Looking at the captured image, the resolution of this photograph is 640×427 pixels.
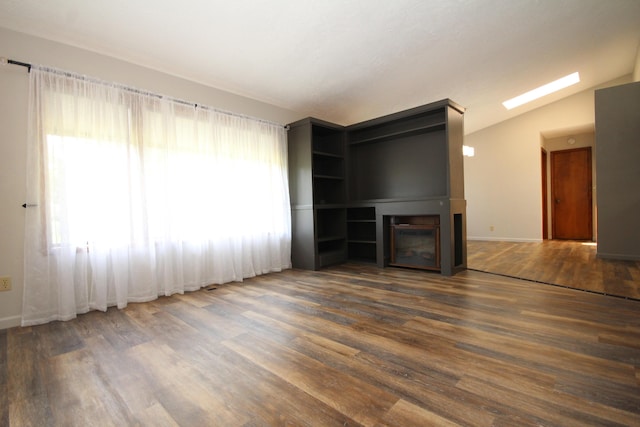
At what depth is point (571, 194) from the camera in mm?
7207

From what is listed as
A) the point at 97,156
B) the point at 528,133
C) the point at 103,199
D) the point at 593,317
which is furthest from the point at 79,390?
the point at 528,133

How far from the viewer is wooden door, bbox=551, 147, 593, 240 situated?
6.98 meters

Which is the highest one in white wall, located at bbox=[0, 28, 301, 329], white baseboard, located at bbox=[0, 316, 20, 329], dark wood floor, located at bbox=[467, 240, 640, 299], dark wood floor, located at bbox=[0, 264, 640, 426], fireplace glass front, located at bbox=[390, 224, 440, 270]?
white wall, located at bbox=[0, 28, 301, 329]

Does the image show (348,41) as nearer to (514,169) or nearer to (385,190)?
(385,190)

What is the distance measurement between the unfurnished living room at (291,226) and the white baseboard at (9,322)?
18 mm

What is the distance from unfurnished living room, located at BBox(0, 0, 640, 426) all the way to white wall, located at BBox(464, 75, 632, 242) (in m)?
0.98

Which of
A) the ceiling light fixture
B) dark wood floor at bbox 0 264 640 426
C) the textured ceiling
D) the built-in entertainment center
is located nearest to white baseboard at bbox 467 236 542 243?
the ceiling light fixture

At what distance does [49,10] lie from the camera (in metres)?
2.23

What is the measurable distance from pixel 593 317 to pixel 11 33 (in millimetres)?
5145

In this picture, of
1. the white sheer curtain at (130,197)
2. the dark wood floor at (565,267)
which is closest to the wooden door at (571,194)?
the dark wood floor at (565,267)

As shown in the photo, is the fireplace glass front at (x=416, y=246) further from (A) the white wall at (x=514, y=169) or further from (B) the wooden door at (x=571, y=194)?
(B) the wooden door at (x=571, y=194)

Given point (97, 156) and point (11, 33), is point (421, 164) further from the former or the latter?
point (11, 33)

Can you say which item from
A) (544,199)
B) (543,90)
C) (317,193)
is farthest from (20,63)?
(544,199)

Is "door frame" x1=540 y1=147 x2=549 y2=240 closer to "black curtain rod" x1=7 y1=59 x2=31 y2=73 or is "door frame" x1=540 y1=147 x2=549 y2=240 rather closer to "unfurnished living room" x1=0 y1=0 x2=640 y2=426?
"unfurnished living room" x1=0 y1=0 x2=640 y2=426
